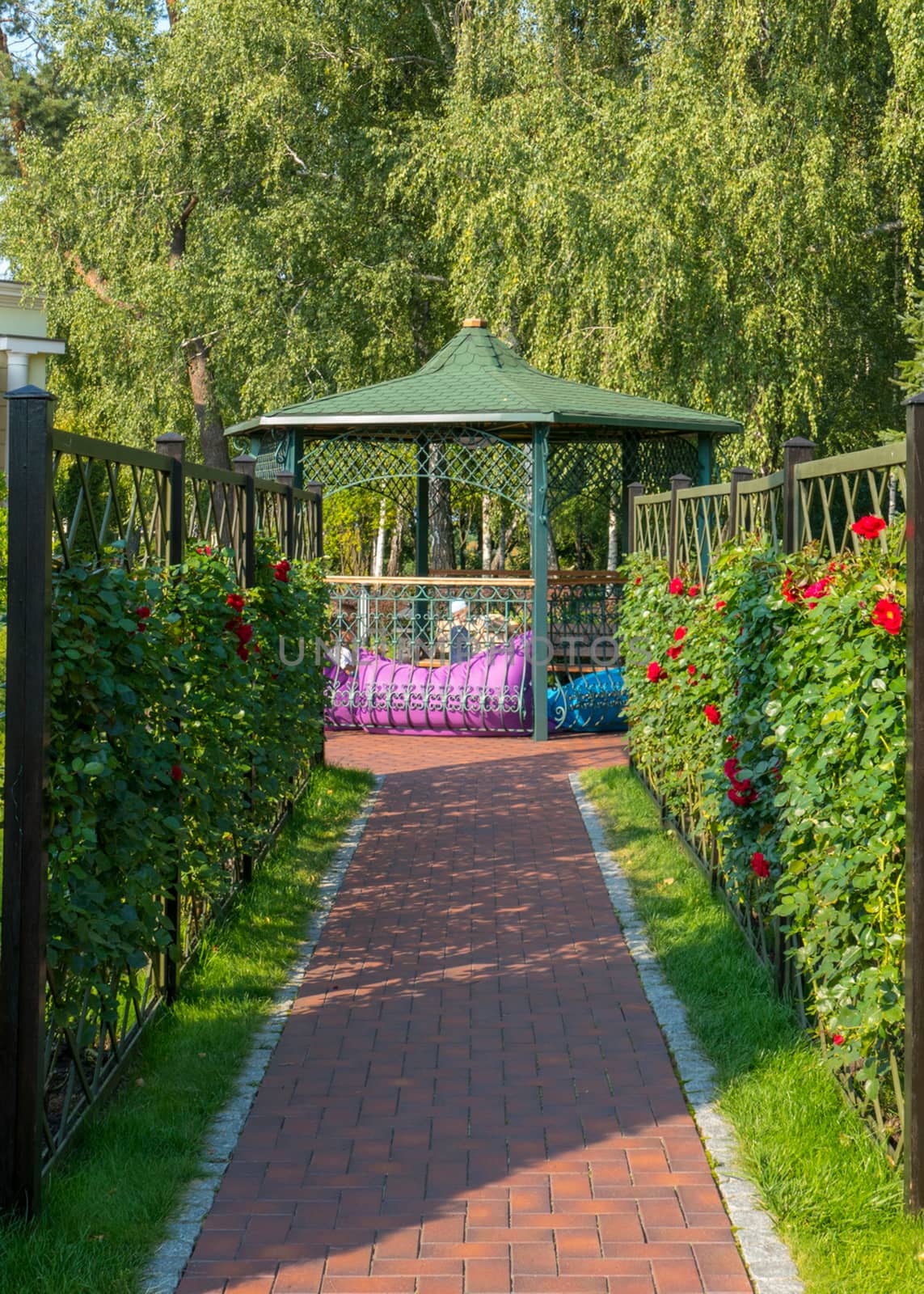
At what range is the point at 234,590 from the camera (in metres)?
6.00

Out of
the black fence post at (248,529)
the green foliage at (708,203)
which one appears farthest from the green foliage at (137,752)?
the green foliage at (708,203)

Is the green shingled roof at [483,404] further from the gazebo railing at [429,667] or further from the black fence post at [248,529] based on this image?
the black fence post at [248,529]

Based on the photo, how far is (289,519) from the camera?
9.20 meters

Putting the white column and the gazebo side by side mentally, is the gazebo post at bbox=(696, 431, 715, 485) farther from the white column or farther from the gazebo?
the white column

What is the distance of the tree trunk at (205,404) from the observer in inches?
901

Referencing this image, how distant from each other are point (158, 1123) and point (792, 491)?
124 inches

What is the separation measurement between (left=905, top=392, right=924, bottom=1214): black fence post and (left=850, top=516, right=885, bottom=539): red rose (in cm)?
41

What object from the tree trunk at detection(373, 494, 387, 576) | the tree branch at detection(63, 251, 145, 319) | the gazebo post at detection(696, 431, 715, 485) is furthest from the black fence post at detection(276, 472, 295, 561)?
the tree trunk at detection(373, 494, 387, 576)

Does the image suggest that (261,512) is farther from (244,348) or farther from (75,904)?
(244,348)

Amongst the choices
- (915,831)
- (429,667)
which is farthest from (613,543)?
(915,831)

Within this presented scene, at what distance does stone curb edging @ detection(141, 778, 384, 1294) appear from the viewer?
3.34 meters

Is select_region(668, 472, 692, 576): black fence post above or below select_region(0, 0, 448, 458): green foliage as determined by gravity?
below

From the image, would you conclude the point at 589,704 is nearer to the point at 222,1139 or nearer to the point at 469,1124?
the point at 469,1124

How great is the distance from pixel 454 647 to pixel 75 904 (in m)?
10.8
